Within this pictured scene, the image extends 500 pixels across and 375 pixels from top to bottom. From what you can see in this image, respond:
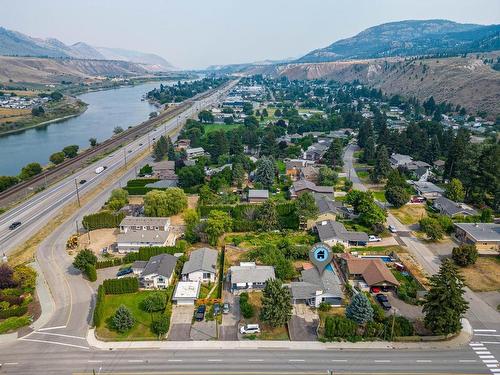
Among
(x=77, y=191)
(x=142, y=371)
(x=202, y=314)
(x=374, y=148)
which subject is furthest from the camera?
(x=374, y=148)

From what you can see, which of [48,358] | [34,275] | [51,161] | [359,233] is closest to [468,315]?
[359,233]

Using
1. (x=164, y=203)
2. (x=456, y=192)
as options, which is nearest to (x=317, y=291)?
(x=164, y=203)

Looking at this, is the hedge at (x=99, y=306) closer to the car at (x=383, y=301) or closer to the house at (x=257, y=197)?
the car at (x=383, y=301)

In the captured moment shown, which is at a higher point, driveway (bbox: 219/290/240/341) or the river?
the river

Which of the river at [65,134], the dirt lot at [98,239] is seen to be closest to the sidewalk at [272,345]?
the dirt lot at [98,239]

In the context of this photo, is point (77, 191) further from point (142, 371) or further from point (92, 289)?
point (142, 371)

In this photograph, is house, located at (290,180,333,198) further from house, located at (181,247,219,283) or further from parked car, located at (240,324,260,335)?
parked car, located at (240,324,260,335)

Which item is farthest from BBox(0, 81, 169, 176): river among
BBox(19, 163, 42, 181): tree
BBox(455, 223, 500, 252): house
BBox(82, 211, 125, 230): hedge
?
BBox(455, 223, 500, 252): house
